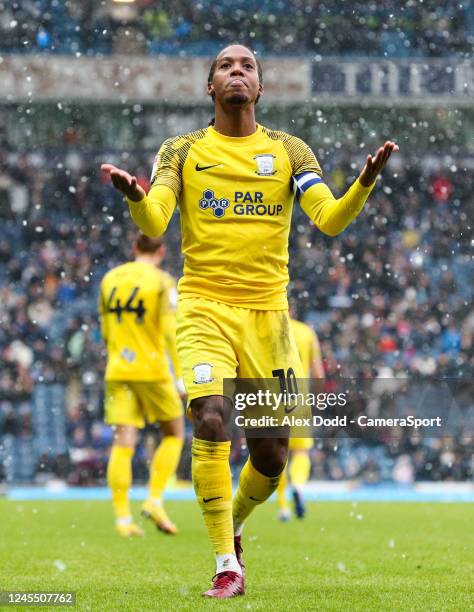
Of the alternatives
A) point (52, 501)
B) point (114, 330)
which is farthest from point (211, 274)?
point (52, 501)

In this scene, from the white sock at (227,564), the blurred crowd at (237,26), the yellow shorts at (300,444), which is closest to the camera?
the white sock at (227,564)

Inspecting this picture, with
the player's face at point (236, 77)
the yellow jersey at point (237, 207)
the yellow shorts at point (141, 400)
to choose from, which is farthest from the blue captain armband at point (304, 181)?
the yellow shorts at point (141, 400)

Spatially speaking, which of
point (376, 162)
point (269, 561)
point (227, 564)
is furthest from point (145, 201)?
point (269, 561)

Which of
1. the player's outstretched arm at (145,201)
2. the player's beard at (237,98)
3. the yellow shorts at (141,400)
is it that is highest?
the player's beard at (237,98)

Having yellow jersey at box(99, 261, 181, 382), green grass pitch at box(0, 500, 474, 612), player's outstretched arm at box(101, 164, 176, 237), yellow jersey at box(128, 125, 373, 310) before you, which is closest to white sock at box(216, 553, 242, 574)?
green grass pitch at box(0, 500, 474, 612)

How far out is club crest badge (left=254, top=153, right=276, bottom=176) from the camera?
5121 millimetres

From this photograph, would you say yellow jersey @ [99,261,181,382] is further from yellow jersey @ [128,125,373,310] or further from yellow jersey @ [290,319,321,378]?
yellow jersey @ [128,125,373,310]

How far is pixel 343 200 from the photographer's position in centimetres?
484

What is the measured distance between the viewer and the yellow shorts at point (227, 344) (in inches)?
188

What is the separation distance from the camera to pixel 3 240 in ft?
69.7

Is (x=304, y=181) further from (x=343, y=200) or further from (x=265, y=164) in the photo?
(x=343, y=200)

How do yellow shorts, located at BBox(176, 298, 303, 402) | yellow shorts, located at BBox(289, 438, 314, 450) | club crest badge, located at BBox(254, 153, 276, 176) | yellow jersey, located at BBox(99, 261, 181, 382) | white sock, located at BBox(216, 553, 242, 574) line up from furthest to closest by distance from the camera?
1. yellow shorts, located at BBox(289, 438, 314, 450)
2. yellow jersey, located at BBox(99, 261, 181, 382)
3. club crest badge, located at BBox(254, 153, 276, 176)
4. yellow shorts, located at BBox(176, 298, 303, 402)
5. white sock, located at BBox(216, 553, 242, 574)

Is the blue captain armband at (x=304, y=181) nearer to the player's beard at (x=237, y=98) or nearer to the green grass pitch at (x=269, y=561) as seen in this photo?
the player's beard at (x=237, y=98)

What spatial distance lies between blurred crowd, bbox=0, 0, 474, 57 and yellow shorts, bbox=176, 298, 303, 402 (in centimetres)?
1769
